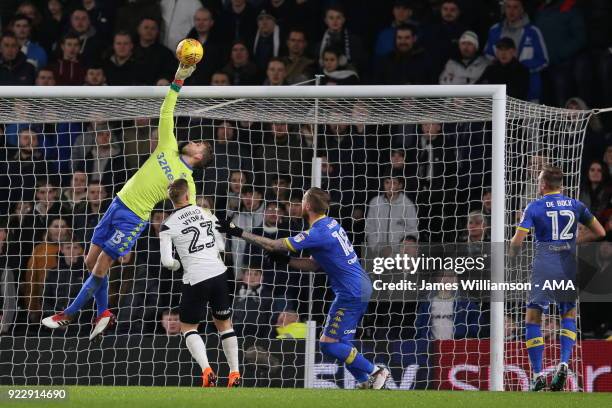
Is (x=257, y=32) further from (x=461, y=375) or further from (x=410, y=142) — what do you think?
(x=461, y=375)

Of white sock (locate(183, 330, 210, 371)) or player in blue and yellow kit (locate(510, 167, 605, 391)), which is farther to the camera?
player in blue and yellow kit (locate(510, 167, 605, 391))

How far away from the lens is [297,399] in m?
9.63

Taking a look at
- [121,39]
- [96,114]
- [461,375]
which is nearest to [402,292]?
[461,375]

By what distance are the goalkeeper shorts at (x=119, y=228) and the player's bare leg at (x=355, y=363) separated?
2176 millimetres

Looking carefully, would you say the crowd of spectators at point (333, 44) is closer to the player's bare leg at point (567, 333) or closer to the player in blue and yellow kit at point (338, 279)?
the player's bare leg at point (567, 333)

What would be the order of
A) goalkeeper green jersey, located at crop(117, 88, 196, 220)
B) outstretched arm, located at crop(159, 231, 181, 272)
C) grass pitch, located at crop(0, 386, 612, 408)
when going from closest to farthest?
1. grass pitch, located at crop(0, 386, 612, 408)
2. outstretched arm, located at crop(159, 231, 181, 272)
3. goalkeeper green jersey, located at crop(117, 88, 196, 220)

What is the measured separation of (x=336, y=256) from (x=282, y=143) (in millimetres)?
3542

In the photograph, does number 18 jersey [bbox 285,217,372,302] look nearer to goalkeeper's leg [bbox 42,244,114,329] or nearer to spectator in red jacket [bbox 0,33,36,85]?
goalkeeper's leg [bbox 42,244,114,329]

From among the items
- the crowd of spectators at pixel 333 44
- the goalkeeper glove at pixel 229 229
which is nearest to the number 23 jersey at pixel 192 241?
the goalkeeper glove at pixel 229 229

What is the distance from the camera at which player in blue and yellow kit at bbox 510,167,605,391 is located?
38.4 ft

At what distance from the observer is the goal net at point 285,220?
12797mm

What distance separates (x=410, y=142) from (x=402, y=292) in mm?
2121

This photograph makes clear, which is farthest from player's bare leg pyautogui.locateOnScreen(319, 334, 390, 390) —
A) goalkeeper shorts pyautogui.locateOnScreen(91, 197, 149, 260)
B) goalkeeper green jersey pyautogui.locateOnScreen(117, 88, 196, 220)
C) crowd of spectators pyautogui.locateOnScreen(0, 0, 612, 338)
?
goalkeeper shorts pyautogui.locateOnScreen(91, 197, 149, 260)

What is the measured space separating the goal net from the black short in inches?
52.2
